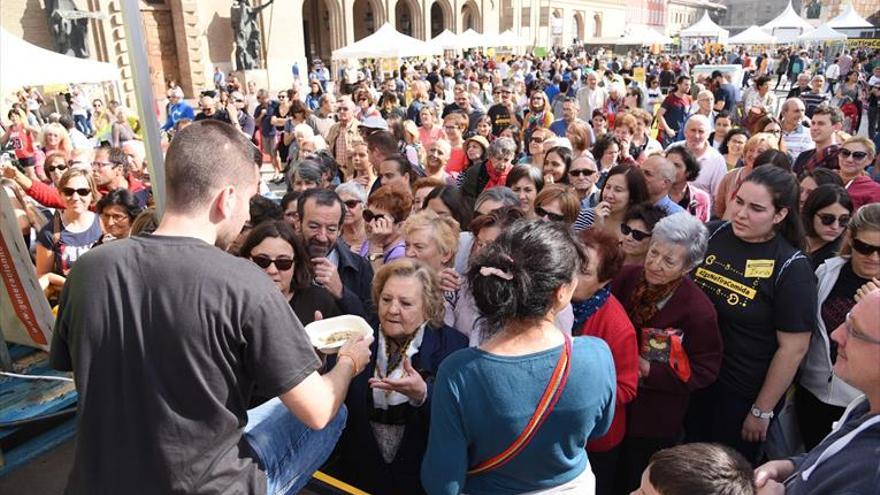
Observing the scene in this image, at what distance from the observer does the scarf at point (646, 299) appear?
2.71 metres

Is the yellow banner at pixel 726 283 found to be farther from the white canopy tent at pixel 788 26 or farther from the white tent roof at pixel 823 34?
the white canopy tent at pixel 788 26

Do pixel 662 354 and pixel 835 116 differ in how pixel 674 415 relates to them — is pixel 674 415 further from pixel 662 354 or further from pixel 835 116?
pixel 835 116

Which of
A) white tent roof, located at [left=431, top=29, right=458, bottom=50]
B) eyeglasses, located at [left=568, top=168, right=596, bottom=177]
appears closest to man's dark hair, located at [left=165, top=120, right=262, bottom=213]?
eyeglasses, located at [left=568, top=168, right=596, bottom=177]

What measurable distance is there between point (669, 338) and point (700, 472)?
989 mm

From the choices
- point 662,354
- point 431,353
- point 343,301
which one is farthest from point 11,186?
point 662,354

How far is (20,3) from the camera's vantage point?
1825 centimetres

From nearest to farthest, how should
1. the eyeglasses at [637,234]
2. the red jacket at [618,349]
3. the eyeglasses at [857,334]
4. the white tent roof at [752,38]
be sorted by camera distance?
the eyeglasses at [857,334] → the red jacket at [618,349] → the eyeglasses at [637,234] → the white tent roof at [752,38]

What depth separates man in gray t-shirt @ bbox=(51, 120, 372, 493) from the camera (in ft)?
4.62

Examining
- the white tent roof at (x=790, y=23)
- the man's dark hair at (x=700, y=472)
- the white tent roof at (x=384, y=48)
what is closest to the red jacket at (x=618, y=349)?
the man's dark hair at (x=700, y=472)

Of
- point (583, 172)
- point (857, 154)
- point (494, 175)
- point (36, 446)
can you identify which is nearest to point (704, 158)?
point (857, 154)

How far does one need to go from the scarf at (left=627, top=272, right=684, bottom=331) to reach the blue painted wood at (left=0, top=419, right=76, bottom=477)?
2.71m

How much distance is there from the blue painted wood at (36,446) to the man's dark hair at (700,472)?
2.52 metres

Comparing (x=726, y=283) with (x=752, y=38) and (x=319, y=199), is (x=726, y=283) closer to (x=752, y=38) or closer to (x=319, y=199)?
(x=319, y=199)

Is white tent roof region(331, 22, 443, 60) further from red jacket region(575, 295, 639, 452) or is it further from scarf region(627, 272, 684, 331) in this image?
red jacket region(575, 295, 639, 452)
